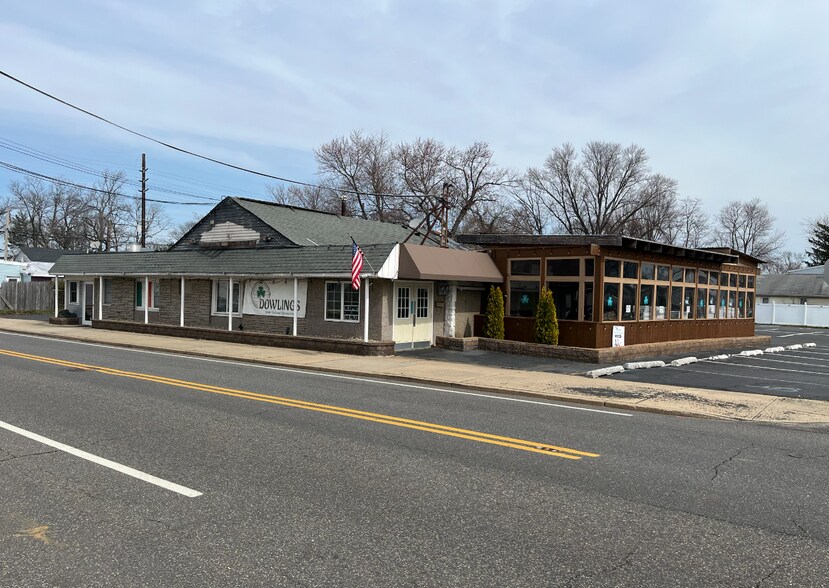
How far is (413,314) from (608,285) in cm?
602

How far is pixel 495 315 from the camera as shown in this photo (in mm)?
20281

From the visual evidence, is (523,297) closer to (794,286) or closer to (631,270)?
(631,270)

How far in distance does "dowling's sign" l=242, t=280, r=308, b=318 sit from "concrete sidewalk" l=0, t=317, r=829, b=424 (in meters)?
1.78

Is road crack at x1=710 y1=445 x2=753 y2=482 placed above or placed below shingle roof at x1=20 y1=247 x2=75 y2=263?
below

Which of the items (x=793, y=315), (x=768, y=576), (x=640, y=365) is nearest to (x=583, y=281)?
(x=640, y=365)

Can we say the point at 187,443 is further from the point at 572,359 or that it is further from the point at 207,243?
the point at 207,243

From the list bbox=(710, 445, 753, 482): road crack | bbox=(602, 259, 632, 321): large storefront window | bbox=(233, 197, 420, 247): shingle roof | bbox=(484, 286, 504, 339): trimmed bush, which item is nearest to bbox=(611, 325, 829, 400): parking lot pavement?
bbox=(602, 259, 632, 321): large storefront window

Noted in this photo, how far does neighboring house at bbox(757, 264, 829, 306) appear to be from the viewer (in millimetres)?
53062

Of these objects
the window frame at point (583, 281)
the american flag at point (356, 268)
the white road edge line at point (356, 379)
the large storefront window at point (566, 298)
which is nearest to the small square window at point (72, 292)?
the white road edge line at point (356, 379)

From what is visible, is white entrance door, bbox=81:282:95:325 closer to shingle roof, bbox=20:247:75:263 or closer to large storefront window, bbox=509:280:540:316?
large storefront window, bbox=509:280:540:316

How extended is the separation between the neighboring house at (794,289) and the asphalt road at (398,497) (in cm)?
5244

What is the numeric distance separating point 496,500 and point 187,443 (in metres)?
3.73

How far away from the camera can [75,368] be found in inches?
533

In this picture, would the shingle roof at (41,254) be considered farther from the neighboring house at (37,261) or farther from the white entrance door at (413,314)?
the white entrance door at (413,314)
